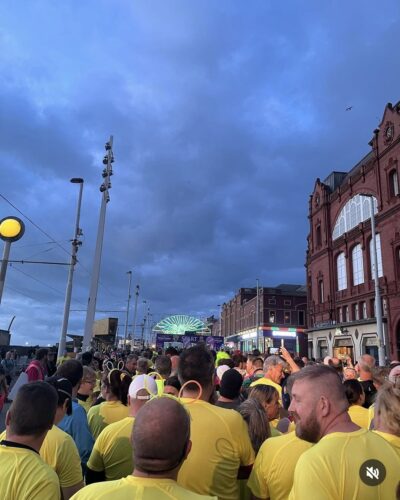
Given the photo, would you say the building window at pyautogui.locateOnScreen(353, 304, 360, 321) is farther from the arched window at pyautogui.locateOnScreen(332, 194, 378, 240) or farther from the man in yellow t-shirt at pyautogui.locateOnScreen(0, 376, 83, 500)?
the man in yellow t-shirt at pyautogui.locateOnScreen(0, 376, 83, 500)

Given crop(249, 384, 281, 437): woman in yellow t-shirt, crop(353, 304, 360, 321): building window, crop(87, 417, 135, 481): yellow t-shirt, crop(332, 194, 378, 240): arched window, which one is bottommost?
crop(87, 417, 135, 481): yellow t-shirt

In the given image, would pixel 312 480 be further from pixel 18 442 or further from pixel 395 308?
pixel 395 308

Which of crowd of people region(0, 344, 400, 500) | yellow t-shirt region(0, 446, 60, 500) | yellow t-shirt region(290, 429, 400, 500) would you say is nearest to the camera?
crowd of people region(0, 344, 400, 500)

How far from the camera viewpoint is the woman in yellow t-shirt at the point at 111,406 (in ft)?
15.3

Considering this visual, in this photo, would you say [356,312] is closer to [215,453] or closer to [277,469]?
[277,469]

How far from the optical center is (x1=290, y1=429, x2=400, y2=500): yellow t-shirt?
201 cm

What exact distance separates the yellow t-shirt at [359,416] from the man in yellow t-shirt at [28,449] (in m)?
3.32

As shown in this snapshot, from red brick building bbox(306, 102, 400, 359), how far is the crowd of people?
1250 inches

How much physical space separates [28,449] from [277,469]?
5.44 ft

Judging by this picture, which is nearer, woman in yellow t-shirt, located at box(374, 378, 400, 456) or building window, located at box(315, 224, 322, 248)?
woman in yellow t-shirt, located at box(374, 378, 400, 456)

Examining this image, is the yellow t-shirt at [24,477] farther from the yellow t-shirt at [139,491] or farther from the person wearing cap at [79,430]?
the person wearing cap at [79,430]

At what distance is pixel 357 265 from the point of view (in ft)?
130

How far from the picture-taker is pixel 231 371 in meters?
4.38

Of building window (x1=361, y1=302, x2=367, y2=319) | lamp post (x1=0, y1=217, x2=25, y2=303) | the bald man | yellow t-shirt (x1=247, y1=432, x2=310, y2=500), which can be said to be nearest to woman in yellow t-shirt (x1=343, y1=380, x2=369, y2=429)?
yellow t-shirt (x1=247, y1=432, x2=310, y2=500)
